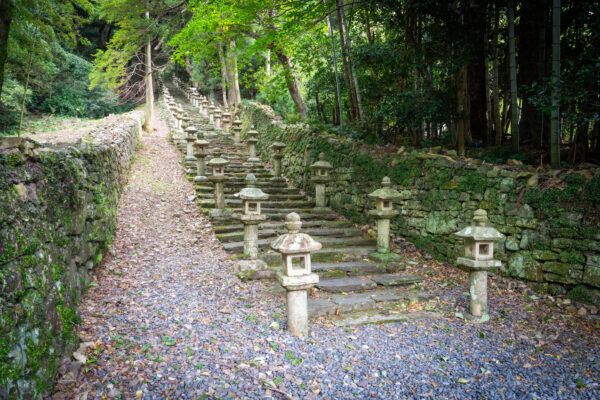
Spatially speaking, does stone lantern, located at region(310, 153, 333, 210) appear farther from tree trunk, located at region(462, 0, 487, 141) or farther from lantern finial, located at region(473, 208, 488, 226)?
lantern finial, located at region(473, 208, 488, 226)

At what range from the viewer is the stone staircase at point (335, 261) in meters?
4.54

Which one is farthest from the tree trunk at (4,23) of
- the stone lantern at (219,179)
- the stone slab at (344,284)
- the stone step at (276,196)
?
the stone slab at (344,284)

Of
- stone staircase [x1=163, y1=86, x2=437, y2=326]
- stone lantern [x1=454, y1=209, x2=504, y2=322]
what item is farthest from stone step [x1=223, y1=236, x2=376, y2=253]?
stone lantern [x1=454, y1=209, x2=504, y2=322]

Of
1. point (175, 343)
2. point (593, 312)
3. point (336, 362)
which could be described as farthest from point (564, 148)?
point (175, 343)

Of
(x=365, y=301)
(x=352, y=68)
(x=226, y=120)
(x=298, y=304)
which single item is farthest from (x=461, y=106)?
(x=226, y=120)

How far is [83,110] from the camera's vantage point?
61.4 feet

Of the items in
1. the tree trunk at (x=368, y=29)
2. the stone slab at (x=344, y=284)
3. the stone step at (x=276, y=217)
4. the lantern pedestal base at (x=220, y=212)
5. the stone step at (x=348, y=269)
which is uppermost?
the tree trunk at (x=368, y=29)

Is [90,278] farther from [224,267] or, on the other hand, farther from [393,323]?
[393,323]

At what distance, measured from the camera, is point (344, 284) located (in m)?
5.13

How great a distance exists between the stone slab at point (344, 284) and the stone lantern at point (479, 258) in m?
1.37

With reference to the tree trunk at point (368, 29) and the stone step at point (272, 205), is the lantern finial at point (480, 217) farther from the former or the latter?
the tree trunk at point (368, 29)

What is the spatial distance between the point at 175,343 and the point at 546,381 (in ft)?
11.4

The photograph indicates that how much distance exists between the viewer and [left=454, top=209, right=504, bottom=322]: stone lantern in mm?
4242

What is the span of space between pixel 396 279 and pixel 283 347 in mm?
2443
